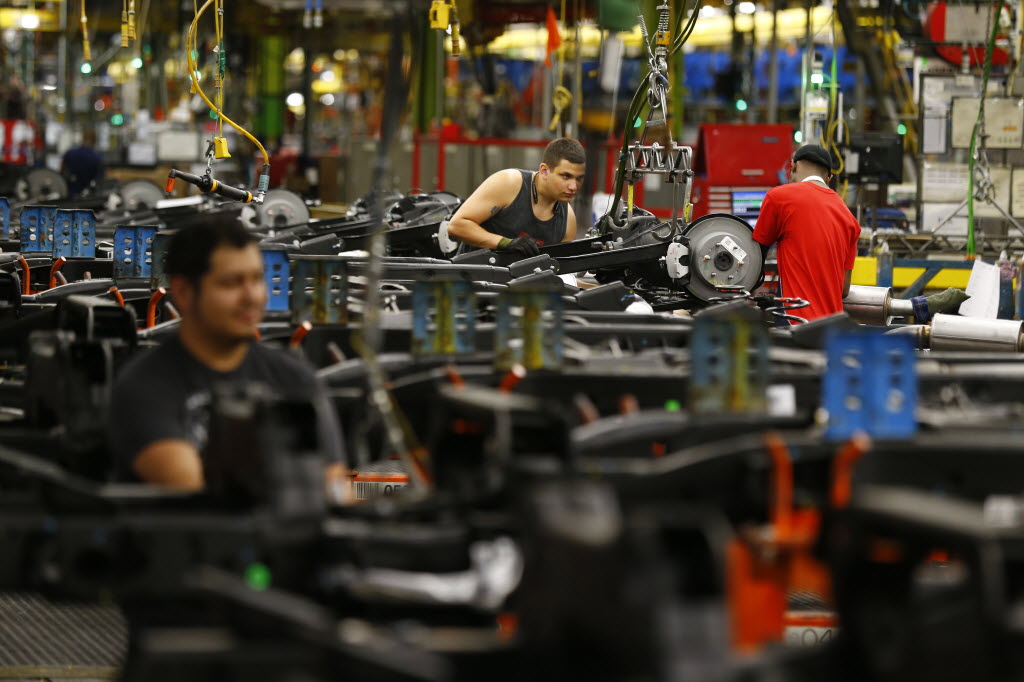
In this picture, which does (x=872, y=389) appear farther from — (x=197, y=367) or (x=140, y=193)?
(x=140, y=193)

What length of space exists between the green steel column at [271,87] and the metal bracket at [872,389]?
2432 cm

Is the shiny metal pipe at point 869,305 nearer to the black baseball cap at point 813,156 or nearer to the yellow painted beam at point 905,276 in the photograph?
the black baseball cap at point 813,156

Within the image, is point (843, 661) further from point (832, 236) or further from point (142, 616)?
point (832, 236)

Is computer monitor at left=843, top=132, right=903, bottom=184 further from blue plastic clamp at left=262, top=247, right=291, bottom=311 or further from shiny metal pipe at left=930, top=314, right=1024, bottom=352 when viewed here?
blue plastic clamp at left=262, top=247, right=291, bottom=311

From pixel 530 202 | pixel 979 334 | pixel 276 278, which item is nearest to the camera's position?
pixel 276 278

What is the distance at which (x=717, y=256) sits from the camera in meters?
6.37

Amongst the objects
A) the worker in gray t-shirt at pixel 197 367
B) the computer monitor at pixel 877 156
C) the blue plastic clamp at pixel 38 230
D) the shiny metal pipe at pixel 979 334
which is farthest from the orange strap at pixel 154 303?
the computer monitor at pixel 877 156

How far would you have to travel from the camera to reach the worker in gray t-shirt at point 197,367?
3.17 m

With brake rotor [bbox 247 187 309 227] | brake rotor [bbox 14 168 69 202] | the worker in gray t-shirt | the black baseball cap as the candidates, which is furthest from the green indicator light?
brake rotor [bbox 14 168 69 202]

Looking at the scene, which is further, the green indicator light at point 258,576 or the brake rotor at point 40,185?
the brake rotor at point 40,185

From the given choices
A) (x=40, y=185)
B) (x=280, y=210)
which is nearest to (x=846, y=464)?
(x=280, y=210)

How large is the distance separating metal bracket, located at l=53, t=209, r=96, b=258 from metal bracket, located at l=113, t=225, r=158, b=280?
3.02ft

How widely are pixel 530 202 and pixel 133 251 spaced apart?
2.25m

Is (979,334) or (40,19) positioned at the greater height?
(40,19)
